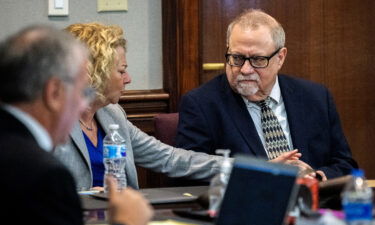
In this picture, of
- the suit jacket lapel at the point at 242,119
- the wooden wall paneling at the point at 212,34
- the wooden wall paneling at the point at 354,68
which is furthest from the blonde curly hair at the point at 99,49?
the wooden wall paneling at the point at 354,68

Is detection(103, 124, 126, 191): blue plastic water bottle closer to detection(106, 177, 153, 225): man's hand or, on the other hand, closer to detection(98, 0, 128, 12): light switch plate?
detection(106, 177, 153, 225): man's hand

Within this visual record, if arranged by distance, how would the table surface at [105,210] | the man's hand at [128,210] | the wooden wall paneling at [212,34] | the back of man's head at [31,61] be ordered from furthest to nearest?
the wooden wall paneling at [212,34]
the table surface at [105,210]
the man's hand at [128,210]
the back of man's head at [31,61]

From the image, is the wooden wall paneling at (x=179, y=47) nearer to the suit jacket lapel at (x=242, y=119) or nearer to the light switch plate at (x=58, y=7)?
the light switch plate at (x=58, y=7)

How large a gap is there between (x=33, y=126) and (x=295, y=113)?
78.9 inches

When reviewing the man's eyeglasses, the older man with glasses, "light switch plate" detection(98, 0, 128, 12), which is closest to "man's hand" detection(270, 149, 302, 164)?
the older man with glasses

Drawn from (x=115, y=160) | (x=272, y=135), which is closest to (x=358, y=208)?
(x=115, y=160)

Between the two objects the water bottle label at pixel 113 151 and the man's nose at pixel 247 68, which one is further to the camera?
the man's nose at pixel 247 68

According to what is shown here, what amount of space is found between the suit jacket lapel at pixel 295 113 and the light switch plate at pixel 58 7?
4.36 ft

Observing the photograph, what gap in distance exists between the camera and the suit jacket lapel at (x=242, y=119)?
12.2ft

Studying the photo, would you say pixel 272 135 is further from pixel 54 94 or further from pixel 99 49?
pixel 54 94

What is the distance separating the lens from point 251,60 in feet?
12.6

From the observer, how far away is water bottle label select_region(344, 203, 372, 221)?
239 centimetres

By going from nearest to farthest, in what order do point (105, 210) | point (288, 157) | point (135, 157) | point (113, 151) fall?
point (105, 210) → point (113, 151) → point (288, 157) → point (135, 157)

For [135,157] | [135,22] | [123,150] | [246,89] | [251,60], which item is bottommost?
[135,157]
